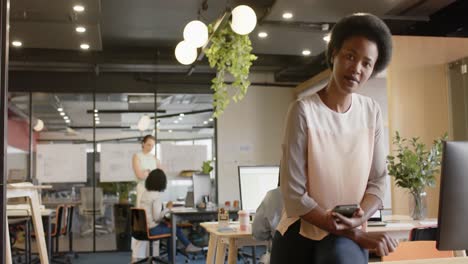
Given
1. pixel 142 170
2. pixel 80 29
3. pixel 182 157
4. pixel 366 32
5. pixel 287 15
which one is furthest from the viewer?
pixel 182 157

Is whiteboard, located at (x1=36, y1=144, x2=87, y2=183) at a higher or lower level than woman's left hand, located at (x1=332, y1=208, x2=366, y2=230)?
higher

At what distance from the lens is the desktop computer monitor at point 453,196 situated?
147 cm

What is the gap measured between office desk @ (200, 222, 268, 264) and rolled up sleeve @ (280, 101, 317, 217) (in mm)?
2416

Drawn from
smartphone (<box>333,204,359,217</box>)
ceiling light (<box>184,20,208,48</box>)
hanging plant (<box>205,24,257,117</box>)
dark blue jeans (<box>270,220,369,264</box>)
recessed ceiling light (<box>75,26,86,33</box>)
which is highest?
recessed ceiling light (<box>75,26,86,33</box>)

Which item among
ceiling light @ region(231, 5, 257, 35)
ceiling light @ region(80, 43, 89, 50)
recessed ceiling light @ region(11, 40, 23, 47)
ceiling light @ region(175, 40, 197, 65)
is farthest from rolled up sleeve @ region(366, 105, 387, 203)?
recessed ceiling light @ region(11, 40, 23, 47)

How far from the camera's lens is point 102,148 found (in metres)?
9.90

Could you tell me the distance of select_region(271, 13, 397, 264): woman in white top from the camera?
4.68ft

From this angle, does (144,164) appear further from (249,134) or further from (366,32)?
(366,32)

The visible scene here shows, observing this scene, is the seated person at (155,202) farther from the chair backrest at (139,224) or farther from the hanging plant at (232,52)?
the hanging plant at (232,52)

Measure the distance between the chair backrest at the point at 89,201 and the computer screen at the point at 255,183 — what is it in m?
5.87

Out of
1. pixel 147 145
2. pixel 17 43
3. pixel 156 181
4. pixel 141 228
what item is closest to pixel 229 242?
pixel 156 181

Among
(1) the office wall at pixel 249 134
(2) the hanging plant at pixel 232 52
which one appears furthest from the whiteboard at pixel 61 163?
(2) the hanging plant at pixel 232 52

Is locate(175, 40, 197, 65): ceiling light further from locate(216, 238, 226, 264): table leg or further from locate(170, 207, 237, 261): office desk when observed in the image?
locate(216, 238, 226, 264): table leg

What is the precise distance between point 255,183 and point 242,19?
1.53 metres
